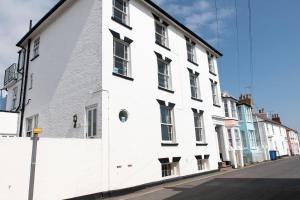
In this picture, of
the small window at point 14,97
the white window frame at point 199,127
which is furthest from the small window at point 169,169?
the small window at point 14,97

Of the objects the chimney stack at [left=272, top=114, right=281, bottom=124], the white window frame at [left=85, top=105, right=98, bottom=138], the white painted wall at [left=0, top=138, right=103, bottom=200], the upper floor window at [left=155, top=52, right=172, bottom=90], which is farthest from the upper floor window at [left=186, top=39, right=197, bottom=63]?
the chimney stack at [left=272, top=114, right=281, bottom=124]

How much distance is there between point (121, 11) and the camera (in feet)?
41.4

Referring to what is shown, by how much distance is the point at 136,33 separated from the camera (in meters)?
13.0

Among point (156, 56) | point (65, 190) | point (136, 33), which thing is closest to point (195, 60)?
point (156, 56)

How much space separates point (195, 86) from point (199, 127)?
3130mm

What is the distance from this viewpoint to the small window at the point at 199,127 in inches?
661

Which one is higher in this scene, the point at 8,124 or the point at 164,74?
the point at 164,74

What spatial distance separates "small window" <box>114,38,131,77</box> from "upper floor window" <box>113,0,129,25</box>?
121cm

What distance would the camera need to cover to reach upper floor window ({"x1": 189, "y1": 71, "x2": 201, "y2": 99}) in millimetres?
17619

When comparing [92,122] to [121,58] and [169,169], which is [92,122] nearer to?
[121,58]

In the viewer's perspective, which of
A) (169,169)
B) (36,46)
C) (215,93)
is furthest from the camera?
(215,93)

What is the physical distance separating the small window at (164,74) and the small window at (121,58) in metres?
2.81

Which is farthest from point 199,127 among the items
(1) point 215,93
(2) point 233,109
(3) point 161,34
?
(2) point 233,109

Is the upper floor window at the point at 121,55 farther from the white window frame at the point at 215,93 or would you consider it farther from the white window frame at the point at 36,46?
the white window frame at the point at 215,93
